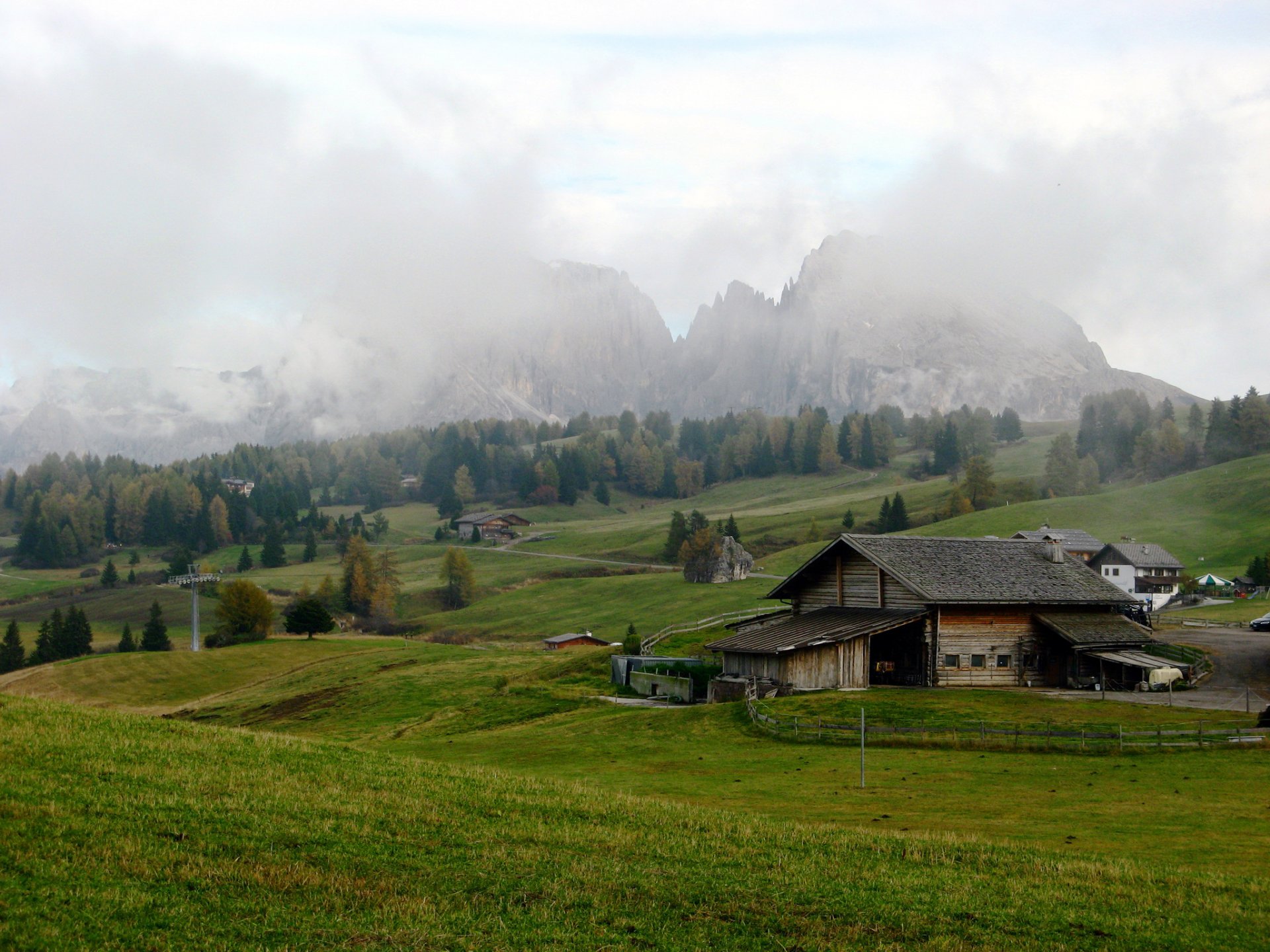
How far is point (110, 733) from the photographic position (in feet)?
75.4

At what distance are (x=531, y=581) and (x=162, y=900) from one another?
448 ft

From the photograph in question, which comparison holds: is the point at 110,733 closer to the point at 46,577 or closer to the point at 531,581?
the point at 531,581

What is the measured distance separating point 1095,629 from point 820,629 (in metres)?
14.3

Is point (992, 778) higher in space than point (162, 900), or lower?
lower

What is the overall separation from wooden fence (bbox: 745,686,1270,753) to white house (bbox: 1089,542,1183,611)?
248 ft

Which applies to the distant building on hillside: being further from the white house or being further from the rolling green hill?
the rolling green hill

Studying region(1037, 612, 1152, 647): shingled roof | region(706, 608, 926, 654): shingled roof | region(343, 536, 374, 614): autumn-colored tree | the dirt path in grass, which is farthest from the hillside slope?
region(706, 608, 926, 654): shingled roof

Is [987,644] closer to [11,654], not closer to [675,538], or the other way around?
[11,654]

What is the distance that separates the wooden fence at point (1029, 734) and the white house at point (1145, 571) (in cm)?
7546

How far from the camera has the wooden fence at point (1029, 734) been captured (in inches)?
1347

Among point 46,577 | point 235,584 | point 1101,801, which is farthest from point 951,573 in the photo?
point 46,577

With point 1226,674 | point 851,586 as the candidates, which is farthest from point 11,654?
point 1226,674

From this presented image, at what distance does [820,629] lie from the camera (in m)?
51.9

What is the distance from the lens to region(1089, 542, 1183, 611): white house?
353 ft
